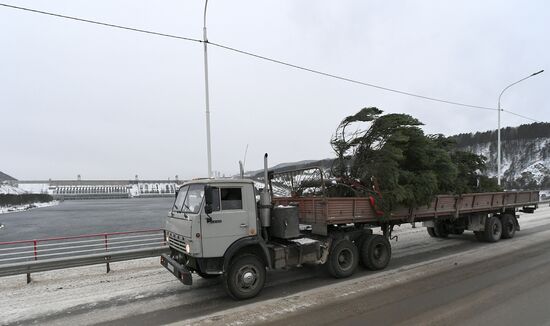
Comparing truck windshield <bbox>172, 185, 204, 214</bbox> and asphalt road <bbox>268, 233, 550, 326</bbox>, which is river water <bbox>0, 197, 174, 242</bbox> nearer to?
truck windshield <bbox>172, 185, 204, 214</bbox>

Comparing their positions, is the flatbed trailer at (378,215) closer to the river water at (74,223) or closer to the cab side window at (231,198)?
the cab side window at (231,198)

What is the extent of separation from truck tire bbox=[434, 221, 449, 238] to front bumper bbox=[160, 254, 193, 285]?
9746 mm

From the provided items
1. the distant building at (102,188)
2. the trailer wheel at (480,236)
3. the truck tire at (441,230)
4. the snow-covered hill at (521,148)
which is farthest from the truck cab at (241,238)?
the distant building at (102,188)

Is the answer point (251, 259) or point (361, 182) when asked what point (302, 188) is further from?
point (251, 259)

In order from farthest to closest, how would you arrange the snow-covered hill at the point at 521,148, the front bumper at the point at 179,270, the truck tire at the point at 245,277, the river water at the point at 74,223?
the snow-covered hill at the point at 521,148 → the river water at the point at 74,223 → the truck tire at the point at 245,277 → the front bumper at the point at 179,270

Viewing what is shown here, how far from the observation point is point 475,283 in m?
7.08

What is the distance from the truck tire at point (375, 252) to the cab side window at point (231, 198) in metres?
3.48

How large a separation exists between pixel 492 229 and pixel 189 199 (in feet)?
34.4

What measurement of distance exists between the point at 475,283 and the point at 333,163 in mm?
4411

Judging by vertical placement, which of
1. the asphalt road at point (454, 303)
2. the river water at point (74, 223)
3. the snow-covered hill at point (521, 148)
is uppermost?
the snow-covered hill at point (521, 148)

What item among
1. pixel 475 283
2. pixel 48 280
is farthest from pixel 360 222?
pixel 48 280

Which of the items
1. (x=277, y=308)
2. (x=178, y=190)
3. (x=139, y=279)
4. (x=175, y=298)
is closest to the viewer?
(x=277, y=308)

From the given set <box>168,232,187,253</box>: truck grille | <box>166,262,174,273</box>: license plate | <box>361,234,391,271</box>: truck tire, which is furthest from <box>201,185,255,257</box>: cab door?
<box>361,234,391,271</box>: truck tire

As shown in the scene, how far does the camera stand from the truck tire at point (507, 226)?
12.6m
